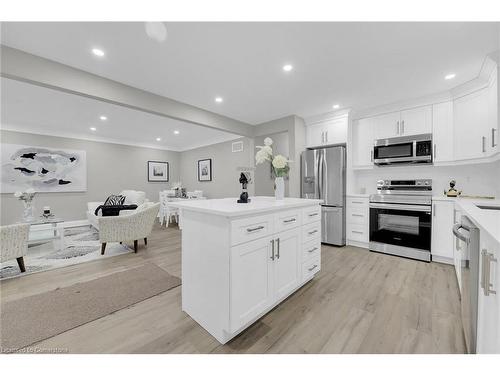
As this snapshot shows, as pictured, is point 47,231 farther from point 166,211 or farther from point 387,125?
point 387,125

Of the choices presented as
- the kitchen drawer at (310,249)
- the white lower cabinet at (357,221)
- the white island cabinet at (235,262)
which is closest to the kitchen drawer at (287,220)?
the white island cabinet at (235,262)

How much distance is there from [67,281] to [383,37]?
4.35 metres

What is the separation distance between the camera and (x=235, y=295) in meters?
1.36

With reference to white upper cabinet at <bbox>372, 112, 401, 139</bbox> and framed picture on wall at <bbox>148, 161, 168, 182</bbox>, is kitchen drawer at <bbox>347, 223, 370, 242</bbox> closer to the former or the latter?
white upper cabinet at <bbox>372, 112, 401, 139</bbox>

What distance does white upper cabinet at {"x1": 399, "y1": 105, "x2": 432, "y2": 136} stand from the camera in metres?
3.10

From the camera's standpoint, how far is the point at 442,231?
2791mm

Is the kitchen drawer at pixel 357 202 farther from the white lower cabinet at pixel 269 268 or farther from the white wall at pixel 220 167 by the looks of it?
the white wall at pixel 220 167

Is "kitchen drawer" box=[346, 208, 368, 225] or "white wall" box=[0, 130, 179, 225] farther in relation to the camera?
"white wall" box=[0, 130, 179, 225]

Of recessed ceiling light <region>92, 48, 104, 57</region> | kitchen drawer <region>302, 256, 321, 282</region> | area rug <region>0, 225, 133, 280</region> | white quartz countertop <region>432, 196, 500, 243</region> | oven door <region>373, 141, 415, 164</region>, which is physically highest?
recessed ceiling light <region>92, 48, 104, 57</region>

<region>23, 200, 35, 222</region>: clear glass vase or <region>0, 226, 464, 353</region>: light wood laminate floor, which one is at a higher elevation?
<region>23, 200, 35, 222</region>: clear glass vase

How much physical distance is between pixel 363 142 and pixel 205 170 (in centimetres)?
480

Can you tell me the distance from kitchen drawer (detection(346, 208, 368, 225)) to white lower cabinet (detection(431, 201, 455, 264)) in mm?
896

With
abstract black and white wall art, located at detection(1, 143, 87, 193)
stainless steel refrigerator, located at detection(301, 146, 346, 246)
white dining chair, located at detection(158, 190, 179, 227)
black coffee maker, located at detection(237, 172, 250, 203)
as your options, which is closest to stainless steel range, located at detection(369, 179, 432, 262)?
stainless steel refrigerator, located at detection(301, 146, 346, 246)
